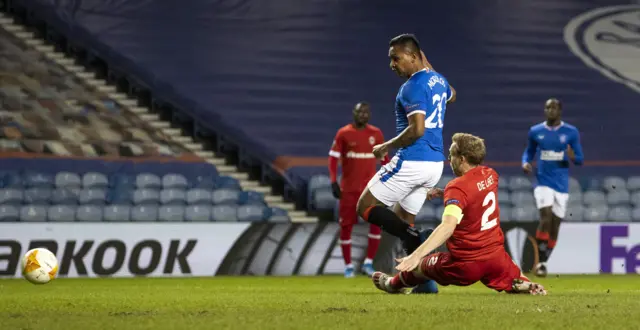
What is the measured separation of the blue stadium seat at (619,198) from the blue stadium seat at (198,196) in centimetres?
596

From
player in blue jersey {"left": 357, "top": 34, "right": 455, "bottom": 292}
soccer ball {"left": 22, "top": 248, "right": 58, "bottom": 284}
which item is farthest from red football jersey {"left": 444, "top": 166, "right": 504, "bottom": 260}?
soccer ball {"left": 22, "top": 248, "right": 58, "bottom": 284}

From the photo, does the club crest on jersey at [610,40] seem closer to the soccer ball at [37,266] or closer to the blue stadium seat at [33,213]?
the blue stadium seat at [33,213]

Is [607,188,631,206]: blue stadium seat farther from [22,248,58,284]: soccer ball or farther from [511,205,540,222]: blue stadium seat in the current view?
[22,248,58,284]: soccer ball

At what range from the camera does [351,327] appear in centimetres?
461

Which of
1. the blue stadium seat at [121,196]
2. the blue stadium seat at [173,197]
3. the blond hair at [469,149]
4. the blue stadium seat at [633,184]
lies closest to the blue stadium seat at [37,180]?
the blue stadium seat at [121,196]

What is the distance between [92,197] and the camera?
13742 mm

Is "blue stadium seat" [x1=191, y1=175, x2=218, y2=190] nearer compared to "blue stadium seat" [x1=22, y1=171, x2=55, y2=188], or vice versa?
"blue stadium seat" [x1=22, y1=171, x2=55, y2=188]

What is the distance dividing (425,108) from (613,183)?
8.84 meters

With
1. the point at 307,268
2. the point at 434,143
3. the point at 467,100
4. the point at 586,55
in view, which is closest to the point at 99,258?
the point at 307,268

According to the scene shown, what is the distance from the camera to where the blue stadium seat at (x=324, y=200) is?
1436 cm

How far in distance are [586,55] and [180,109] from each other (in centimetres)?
704

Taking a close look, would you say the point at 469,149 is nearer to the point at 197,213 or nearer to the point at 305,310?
the point at 305,310

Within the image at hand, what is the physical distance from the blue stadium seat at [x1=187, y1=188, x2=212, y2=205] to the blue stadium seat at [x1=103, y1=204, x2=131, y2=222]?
1019 mm

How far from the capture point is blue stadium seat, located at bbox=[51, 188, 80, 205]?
13.7 meters
